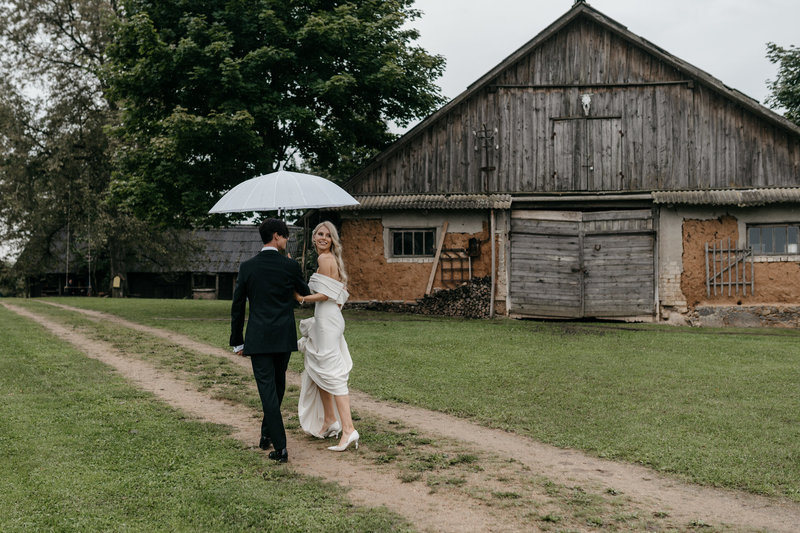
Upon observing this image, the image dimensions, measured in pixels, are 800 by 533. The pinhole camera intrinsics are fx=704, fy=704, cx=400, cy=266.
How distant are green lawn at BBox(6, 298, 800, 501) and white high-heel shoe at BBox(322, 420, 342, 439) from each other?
1634mm

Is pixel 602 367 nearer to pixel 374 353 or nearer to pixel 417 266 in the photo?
pixel 374 353

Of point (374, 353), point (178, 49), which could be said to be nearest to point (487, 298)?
point (374, 353)

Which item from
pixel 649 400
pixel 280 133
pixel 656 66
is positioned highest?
pixel 656 66

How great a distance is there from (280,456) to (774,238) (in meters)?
15.8

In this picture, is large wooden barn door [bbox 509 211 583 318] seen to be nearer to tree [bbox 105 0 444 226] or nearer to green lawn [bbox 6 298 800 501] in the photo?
green lawn [bbox 6 298 800 501]

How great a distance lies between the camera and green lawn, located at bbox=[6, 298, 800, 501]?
623 centimetres

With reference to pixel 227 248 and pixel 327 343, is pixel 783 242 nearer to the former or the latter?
pixel 327 343

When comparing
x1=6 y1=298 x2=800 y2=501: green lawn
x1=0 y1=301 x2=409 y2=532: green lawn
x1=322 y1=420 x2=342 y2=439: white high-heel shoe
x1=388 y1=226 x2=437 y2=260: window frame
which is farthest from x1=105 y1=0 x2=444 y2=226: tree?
x1=322 y1=420 x2=342 y2=439: white high-heel shoe

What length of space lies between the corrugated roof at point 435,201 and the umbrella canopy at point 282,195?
10797 millimetres

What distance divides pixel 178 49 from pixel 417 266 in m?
8.25

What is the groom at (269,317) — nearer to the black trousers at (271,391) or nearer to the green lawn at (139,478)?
the black trousers at (271,391)

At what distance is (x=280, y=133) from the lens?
2005 cm

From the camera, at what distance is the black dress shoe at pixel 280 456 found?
5.77 meters

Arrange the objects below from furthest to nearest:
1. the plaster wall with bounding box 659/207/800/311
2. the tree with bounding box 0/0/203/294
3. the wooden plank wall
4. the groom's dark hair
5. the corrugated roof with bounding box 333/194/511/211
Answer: the tree with bounding box 0/0/203/294
the corrugated roof with bounding box 333/194/511/211
the wooden plank wall
the plaster wall with bounding box 659/207/800/311
the groom's dark hair
